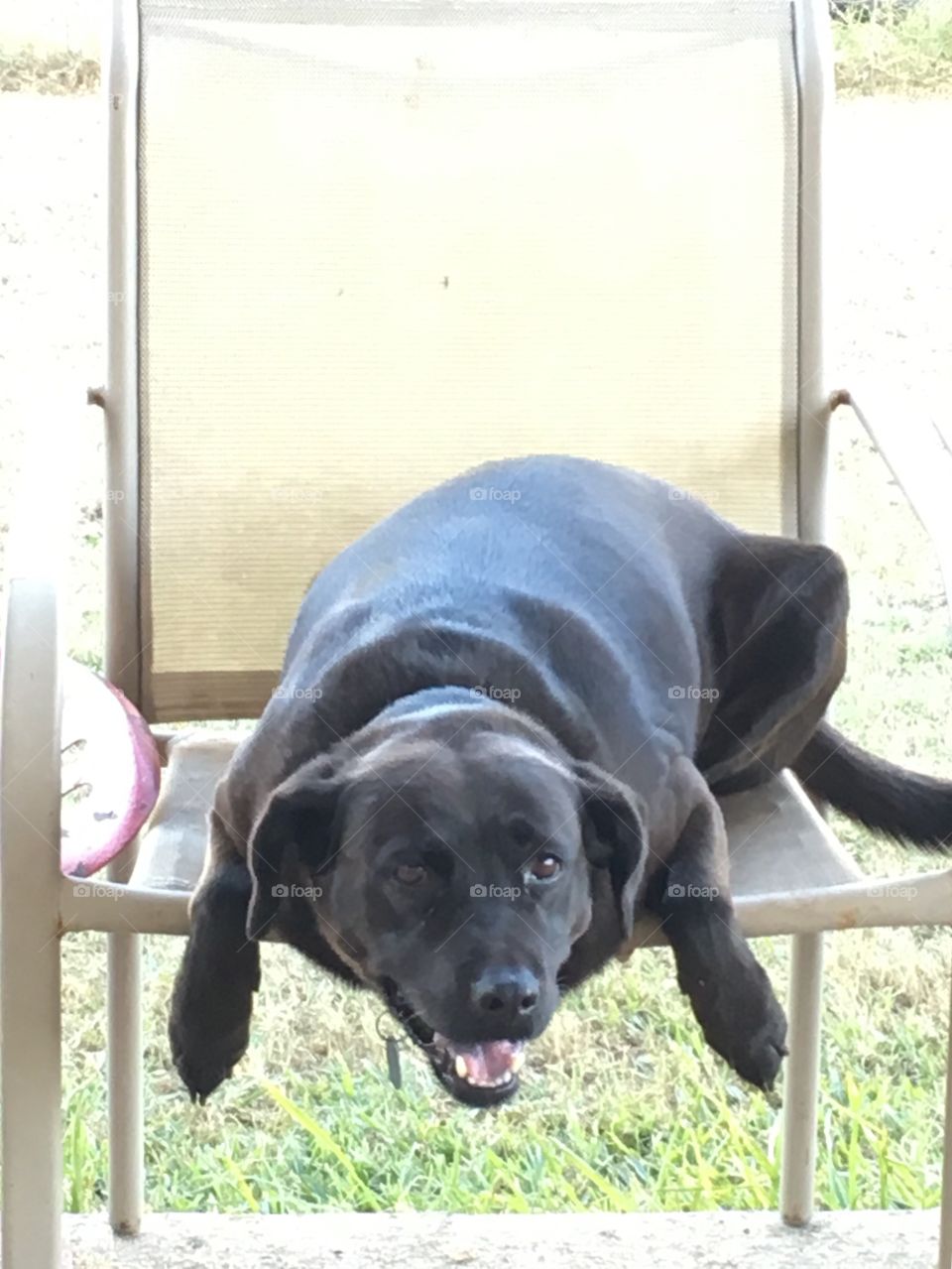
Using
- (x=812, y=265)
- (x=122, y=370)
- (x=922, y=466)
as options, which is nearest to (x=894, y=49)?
(x=812, y=265)

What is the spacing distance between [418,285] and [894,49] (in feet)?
2.81

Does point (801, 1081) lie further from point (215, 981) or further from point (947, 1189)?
point (215, 981)

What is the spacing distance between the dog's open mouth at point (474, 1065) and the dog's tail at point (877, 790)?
1.56 ft

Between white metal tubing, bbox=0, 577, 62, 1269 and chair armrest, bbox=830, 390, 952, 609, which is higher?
chair armrest, bbox=830, 390, 952, 609

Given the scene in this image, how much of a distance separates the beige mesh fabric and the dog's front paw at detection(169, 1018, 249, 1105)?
18.9 inches

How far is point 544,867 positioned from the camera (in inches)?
45.1

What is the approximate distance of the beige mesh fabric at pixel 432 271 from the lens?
1.68m

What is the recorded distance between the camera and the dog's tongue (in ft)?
3.70

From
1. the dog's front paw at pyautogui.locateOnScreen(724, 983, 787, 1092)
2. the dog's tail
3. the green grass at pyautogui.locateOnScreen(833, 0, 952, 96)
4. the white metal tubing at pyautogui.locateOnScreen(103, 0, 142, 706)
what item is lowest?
the dog's front paw at pyautogui.locateOnScreen(724, 983, 787, 1092)

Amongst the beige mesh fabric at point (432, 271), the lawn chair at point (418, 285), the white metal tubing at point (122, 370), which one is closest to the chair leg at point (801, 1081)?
the lawn chair at point (418, 285)

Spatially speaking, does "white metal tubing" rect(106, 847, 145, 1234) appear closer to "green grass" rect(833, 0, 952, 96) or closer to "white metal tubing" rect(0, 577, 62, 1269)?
"white metal tubing" rect(0, 577, 62, 1269)

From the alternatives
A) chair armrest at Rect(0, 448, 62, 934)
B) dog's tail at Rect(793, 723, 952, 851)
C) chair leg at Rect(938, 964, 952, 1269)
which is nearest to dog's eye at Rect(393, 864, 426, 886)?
chair armrest at Rect(0, 448, 62, 934)

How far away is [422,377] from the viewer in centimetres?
171

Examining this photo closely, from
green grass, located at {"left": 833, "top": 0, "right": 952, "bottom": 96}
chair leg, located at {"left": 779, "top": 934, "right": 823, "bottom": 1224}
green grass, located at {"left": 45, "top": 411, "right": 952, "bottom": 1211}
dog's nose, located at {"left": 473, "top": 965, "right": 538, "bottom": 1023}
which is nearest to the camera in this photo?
dog's nose, located at {"left": 473, "top": 965, "right": 538, "bottom": 1023}
